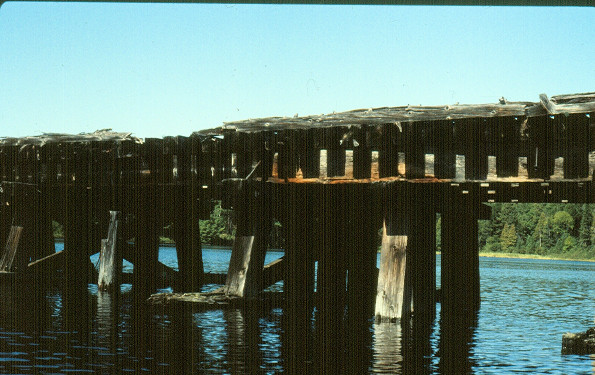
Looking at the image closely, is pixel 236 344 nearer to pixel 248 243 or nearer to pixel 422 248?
pixel 248 243

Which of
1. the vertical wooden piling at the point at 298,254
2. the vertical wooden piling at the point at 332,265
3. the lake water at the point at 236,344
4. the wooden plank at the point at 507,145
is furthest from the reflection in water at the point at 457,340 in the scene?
the wooden plank at the point at 507,145

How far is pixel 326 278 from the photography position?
1656 centimetres

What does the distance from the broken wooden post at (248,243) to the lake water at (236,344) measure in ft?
2.50

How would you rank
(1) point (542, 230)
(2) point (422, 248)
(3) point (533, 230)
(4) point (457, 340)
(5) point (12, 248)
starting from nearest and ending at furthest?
(4) point (457, 340) → (2) point (422, 248) → (5) point (12, 248) → (1) point (542, 230) → (3) point (533, 230)

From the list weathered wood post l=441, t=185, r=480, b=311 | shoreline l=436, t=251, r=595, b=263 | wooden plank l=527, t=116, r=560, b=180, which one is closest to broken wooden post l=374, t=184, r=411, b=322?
wooden plank l=527, t=116, r=560, b=180

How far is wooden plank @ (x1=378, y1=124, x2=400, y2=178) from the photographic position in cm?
1309

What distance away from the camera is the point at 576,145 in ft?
39.8

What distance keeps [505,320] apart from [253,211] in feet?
23.7

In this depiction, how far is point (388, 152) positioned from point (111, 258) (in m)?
8.88

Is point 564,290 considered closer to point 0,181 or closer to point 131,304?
point 131,304

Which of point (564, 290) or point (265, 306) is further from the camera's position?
point (564, 290)

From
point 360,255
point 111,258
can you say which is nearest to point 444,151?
point 360,255

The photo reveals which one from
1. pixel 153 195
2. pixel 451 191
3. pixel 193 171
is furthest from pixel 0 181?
pixel 451 191

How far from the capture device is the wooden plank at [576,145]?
12039 mm
